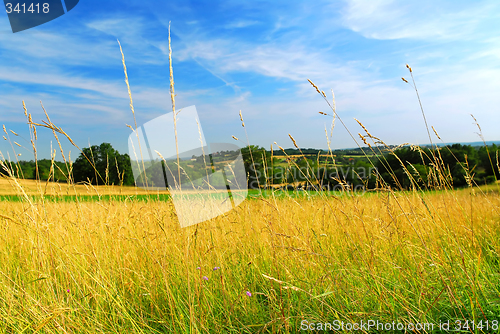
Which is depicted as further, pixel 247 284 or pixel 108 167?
pixel 108 167

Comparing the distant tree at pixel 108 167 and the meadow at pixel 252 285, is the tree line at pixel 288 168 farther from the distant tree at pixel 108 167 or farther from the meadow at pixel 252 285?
the meadow at pixel 252 285

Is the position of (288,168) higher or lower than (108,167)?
lower

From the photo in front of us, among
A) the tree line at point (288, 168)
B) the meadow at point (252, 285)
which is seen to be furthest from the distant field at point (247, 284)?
the tree line at point (288, 168)

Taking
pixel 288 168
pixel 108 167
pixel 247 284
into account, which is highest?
pixel 108 167

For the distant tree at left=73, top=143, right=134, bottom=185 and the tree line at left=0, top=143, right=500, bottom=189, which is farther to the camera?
the distant tree at left=73, top=143, right=134, bottom=185

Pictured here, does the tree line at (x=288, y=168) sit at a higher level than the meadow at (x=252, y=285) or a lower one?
higher

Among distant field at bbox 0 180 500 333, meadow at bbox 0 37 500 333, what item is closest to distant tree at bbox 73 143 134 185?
meadow at bbox 0 37 500 333

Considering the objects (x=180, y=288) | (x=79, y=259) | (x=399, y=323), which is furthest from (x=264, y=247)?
(x=79, y=259)

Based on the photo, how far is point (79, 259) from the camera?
2320 mm

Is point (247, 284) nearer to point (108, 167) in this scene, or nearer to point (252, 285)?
point (252, 285)

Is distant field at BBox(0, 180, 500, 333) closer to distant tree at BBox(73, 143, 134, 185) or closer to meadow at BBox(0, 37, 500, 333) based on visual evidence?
meadow at BBox(0, 37, 500, 333)

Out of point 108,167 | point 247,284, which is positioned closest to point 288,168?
point 247,284

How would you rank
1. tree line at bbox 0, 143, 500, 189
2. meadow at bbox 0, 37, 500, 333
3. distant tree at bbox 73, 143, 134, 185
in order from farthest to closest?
1. distant tree at bbox 73, 143, 134, 185
2. tree line at bbox 0, 143, 500, 189
3. meadow at bbox 0, 37, 500, 333

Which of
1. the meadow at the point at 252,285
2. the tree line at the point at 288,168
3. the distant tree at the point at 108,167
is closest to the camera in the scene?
the meadow at the point at 252,285
